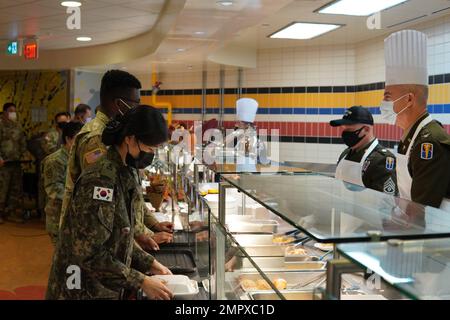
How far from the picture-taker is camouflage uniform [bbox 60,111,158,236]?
2543 millimetres

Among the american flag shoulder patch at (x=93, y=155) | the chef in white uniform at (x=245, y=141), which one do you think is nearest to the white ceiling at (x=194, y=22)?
the chef in white uniform at (x=245, y=141)

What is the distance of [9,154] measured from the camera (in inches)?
327

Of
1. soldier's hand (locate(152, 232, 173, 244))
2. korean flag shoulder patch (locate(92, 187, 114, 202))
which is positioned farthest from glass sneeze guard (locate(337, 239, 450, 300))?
soldier's hand (locate(152, 232, 173, 244))

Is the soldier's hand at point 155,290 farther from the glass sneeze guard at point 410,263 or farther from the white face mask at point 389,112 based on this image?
the white face mask at point 389,112

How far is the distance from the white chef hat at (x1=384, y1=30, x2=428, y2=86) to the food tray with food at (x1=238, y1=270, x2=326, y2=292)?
4.59 feet

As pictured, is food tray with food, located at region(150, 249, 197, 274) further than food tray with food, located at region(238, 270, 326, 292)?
Yes

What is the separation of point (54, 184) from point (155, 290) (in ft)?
8.41

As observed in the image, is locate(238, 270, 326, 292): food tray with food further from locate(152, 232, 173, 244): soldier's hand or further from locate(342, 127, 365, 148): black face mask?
locate(342, 127, 365, 148): black face mask

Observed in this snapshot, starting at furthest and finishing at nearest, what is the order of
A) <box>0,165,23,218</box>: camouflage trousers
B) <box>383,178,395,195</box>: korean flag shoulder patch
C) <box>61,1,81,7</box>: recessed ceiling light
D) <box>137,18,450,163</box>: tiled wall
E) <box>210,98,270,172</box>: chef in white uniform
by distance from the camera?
<box>0,165,23,218</box>: camouflage trousers < <box>137,18,450,163</box>: tiled wall < <box>61,1,81,7</box>: recessed ceiling light < <box>210,98,270,172</box>: chef in white uniform < <box>383,178,395,195</box>: korean flag shoulder patch

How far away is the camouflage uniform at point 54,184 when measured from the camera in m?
3.96

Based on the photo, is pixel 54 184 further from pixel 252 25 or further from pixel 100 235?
pixel 252 25

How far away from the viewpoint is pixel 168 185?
462 cm

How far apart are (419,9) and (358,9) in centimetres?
72

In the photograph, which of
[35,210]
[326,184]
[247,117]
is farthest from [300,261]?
[35,210]
